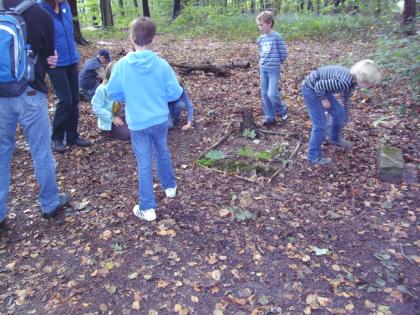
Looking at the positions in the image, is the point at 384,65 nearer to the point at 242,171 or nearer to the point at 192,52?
the point at 242,171

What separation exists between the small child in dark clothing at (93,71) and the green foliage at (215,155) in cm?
307

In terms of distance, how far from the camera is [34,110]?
3598mm

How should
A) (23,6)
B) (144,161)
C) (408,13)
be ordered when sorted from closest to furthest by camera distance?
(23,6), (144,161), (408,13)

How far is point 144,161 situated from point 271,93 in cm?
310

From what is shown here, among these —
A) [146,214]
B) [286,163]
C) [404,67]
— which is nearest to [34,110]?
[146,214]

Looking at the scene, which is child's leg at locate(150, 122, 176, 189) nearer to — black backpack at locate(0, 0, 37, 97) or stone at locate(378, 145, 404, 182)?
black backpack at locate(0, 0, 37, 97)

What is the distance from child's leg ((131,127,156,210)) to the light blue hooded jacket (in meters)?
0.11

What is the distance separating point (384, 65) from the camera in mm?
7824

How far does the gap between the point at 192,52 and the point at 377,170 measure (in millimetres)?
9643

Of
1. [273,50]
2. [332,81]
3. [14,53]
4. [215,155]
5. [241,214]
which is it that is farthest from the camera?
[273,50]

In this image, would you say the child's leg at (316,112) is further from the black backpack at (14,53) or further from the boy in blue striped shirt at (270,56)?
the black backpack at (14,53)

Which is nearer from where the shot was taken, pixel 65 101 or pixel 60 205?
pixel 60 205

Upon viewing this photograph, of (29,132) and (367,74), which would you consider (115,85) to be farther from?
(367,74)

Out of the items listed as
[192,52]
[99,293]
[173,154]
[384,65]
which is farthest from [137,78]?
[192,52]
